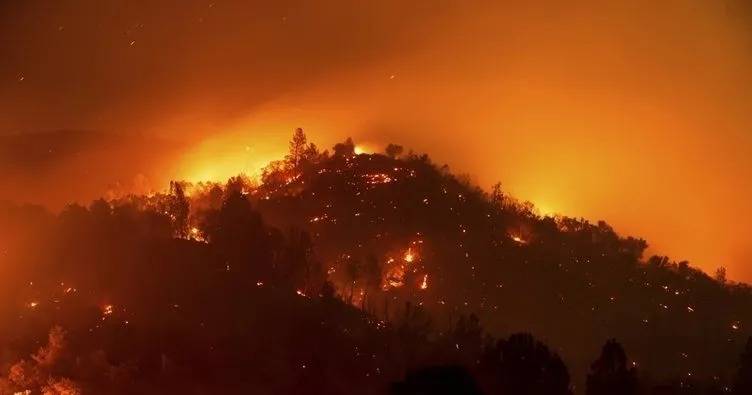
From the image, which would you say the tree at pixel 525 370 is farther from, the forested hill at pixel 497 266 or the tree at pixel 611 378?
the forested hill at pixel 497 266

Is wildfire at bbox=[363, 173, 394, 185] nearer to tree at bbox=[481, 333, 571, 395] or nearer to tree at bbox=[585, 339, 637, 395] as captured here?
tree at bbox=[481, 333, 571, 395]

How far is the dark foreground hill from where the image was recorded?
5616 centimetres

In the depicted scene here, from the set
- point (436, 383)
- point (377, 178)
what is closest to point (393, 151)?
point (377, 178)

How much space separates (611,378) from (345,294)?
3667 centimetres

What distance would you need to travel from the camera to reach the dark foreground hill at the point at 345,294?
2211 inches

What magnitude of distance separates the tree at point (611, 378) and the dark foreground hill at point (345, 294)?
22 centimetres

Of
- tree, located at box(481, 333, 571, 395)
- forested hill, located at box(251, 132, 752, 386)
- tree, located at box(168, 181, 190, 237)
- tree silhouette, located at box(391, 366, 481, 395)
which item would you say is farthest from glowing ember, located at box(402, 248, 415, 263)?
tree silhouette, located at box(391, 366, 481, 395)

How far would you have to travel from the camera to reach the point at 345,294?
84.3 m

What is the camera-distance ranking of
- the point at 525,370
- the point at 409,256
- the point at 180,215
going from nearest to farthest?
1. the point at 525,370
2. the point at 180,215
3. the point at 409,256

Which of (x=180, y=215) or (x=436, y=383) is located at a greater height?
(x=180, y=215)

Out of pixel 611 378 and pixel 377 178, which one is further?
pixel 377 178

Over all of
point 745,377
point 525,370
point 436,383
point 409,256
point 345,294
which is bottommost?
point 436,383

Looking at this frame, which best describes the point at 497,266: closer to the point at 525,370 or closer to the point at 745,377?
the point at 745,377

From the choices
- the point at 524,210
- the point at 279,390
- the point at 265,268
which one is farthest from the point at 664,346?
the point at 279,390
